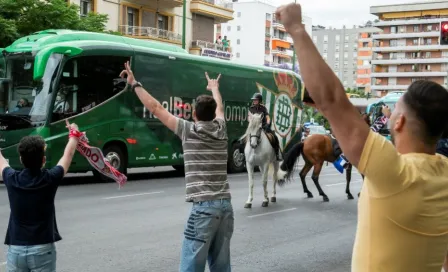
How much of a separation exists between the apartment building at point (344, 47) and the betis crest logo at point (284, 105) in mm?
145466

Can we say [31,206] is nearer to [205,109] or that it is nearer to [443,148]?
[205,109]

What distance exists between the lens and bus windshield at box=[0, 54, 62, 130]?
15.5m

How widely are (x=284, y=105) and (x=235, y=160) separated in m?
3.78

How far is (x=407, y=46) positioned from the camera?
12612 cm

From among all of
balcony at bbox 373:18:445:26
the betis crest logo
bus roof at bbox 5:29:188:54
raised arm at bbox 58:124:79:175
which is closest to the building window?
the betis crest logo

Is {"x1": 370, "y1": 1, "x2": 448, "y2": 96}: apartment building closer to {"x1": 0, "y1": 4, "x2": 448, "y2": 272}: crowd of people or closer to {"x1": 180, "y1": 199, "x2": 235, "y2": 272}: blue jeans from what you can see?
{"x1": 180, "y1": 199, "x2": 235, "y2": 272}: blue jeans

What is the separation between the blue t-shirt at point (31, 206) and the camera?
4133 millimetres

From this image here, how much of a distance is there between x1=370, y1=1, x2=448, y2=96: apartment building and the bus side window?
366ft

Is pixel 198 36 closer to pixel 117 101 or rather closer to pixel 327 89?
pixel 117 101

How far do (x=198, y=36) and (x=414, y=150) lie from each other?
43527 millimetres

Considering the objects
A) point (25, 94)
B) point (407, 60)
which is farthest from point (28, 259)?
point (407, 60)

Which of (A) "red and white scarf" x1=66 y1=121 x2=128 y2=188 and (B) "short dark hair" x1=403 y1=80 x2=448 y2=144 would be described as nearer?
(B) "short dark hair" x1=403 y1=80 x2=448 y2=144

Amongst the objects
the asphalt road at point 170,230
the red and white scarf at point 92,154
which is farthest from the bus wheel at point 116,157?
the red and white scarf at point 92,154

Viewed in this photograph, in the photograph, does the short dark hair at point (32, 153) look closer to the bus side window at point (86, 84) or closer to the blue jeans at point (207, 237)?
the blue jeans at point (207, 237)
